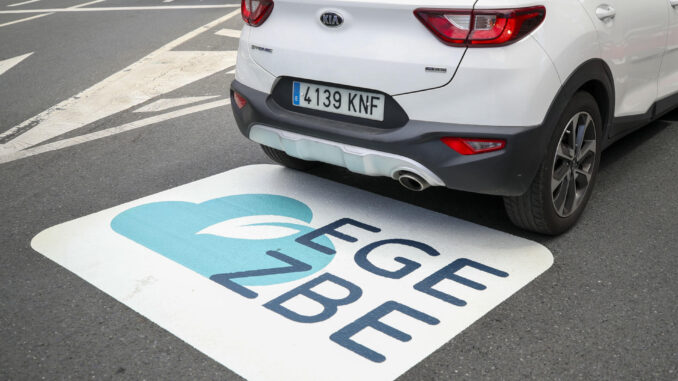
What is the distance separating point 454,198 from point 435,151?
1.08 metres

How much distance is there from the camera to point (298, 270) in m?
3.90

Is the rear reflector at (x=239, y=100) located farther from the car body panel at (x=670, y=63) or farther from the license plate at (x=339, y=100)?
the car body panel at (x=670, y=63)

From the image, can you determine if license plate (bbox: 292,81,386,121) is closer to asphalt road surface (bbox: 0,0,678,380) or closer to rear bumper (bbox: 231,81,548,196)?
rear bumper (bbox: 231,81,548,196)

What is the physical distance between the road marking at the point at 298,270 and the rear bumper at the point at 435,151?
433 mm

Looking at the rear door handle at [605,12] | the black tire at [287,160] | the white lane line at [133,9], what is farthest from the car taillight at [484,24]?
the white lane line at [133,9]

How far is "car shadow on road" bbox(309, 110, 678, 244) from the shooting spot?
4.47m

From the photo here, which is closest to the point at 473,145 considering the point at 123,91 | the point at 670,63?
the point at 670,63

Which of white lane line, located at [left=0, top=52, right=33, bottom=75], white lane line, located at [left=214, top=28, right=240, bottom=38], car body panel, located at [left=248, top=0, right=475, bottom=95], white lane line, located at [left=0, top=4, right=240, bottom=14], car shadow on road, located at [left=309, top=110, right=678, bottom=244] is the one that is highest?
car body panel, located at [left=248, top=0, right=475, bottom=95]

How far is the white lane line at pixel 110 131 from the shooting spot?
19.4 ft

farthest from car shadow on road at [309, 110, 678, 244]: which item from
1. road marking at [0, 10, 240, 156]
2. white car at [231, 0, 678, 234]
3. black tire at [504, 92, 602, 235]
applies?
road marking at [0, 10, 240, 156]

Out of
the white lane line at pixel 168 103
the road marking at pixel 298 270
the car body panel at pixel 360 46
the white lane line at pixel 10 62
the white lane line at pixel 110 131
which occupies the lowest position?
the white lane line at pixel 10 62

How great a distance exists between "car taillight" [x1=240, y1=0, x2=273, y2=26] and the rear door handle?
5.61 feet

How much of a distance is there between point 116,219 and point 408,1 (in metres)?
2.12

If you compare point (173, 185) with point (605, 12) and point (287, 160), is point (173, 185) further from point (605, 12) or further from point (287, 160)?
point (605, 12)
